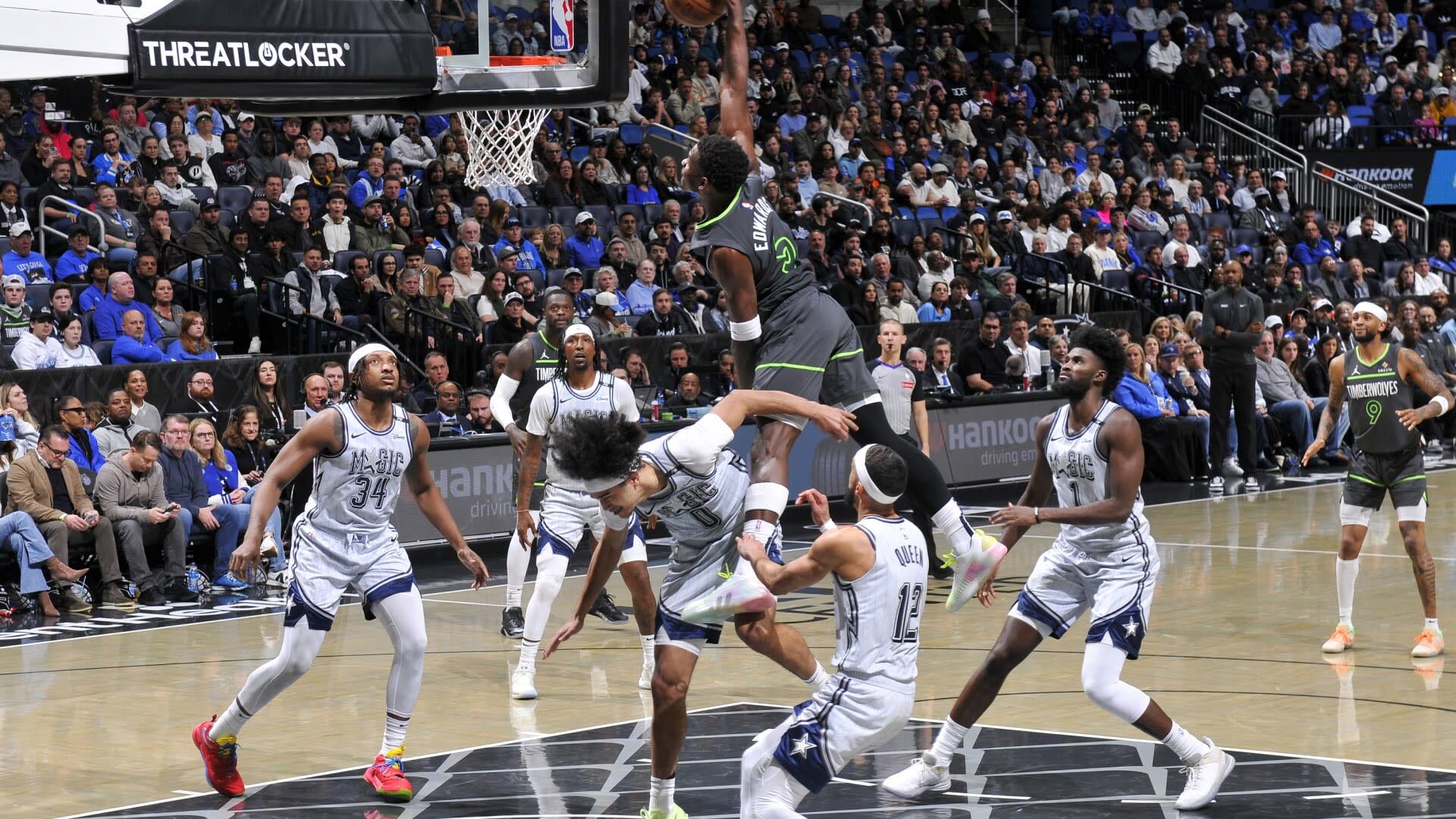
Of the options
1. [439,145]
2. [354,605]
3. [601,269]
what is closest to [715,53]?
[439,145]

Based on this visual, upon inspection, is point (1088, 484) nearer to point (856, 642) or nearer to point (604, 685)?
point (856, 642)

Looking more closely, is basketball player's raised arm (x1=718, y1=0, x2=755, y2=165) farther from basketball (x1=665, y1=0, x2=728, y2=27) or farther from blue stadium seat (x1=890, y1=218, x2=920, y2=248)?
blue stadium seat (x1=890, y1=218, x2=920, y2=248)

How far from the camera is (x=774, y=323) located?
311 inches

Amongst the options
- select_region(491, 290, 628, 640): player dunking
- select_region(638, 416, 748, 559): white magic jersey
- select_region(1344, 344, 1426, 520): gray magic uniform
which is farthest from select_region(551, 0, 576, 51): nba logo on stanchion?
select_region(1344, 344, 1426, 520): gray magic uniform

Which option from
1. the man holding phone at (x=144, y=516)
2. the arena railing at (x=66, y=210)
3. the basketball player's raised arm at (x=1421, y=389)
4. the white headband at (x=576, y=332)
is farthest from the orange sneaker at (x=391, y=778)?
the arena railing at (x=66, y=210)

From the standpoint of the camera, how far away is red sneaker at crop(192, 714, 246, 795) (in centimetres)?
766

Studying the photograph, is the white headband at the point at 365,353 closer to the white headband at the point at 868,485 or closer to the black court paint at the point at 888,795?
the black court paint at the point at 888,795

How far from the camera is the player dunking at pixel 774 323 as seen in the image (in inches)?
296

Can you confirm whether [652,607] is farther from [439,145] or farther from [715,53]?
[715,53]

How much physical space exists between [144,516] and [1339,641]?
26.4 ft

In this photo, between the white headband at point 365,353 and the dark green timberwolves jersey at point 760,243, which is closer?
the dark green timberwolves jersey at point 760,243

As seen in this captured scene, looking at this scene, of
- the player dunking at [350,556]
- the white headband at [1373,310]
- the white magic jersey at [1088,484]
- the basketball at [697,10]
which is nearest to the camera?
the white magic jersey at [1088,484]

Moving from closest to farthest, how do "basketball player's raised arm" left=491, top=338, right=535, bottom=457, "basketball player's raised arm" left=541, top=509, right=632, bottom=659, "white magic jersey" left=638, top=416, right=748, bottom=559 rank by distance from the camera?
"white magic jersey" left=638, top=416, right=748, bottom=559 < "basketball player's raised arm" left=541, top=509, right=632, bottom=659 < "basketball player's raised arm" left=491, top=338, right=535, bottom=457

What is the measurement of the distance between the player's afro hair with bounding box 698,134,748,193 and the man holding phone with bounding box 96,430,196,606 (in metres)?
6.86
